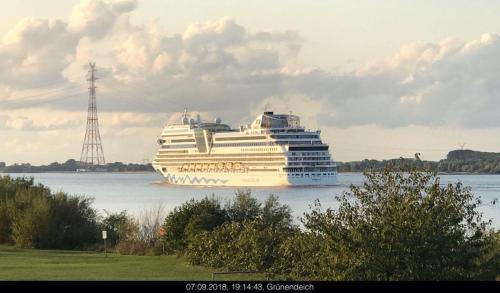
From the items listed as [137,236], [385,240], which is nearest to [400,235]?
[385,240]

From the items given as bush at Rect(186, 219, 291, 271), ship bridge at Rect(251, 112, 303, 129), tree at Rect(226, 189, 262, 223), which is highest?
ship bridge at Rect(251, 112, 303, 129)

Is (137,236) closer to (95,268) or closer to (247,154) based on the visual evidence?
(95,268)

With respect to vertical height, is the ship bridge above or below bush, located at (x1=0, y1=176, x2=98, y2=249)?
above

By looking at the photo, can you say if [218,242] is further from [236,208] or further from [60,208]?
[60,208]

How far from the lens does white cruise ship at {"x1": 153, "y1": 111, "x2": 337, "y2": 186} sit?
83688 millimetres

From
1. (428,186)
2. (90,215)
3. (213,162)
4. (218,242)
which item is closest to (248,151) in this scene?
(213,162)

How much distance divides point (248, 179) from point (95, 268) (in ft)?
216

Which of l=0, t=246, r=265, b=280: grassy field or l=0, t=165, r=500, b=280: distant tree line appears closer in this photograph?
l=0, t=165, r=500, b=280: distant tree line

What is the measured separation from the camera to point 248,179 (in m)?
86.4

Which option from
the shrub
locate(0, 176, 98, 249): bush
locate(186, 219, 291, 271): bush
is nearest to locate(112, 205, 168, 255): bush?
the shrub

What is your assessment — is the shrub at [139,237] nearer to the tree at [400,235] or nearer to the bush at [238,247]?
the bush at [238,247]

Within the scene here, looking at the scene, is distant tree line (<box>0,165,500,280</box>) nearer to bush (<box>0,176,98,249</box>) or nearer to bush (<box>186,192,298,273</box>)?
bush (<box>186,192,298,273</box>)

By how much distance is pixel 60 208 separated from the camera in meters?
32.2

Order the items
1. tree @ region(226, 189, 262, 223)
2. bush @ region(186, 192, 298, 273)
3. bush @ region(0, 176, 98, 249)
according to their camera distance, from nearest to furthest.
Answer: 1. bush @ region(186, 192, 298, 273)
2. tree @ region(226, 189, 262, 223)
3. bush @ region(0, 176, 98, 249)
